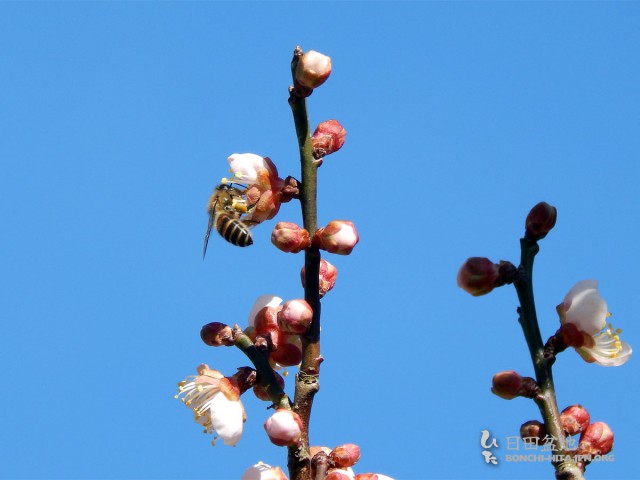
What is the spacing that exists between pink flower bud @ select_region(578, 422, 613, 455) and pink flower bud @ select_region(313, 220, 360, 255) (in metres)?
0.94

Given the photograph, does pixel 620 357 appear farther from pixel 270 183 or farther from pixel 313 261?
pixel 270 183

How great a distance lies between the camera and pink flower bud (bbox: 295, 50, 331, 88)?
2.83m

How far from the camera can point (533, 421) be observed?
270 centimetres

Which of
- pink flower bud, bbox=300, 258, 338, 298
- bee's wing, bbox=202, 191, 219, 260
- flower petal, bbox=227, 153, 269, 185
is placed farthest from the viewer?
bee's wing, bbox=202, 191, 219, 260

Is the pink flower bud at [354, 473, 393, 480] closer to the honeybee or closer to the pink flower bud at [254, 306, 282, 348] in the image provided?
the pink flower bud at [254, 306, 282, 348]

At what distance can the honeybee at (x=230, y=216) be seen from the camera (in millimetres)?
3803

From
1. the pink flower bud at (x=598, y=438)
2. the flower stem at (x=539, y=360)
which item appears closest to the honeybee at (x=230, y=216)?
the flower stem at (x=539, y=360)

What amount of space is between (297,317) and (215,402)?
21.0 inches

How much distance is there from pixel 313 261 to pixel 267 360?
0.37 meters

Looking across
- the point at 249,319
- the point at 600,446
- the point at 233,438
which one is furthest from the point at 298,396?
the point at 600,446

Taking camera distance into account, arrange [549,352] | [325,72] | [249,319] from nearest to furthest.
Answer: [549,352]
[325,72]
[249,319]

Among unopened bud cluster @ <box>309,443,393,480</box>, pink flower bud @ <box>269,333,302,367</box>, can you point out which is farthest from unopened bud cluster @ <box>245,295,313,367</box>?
unopened bud cluster @ <box>309,443,393,480</box>

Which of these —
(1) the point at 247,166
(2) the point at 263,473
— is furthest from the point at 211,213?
(2) the point at 263,473

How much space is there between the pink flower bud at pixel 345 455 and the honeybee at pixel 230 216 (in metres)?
1.05
